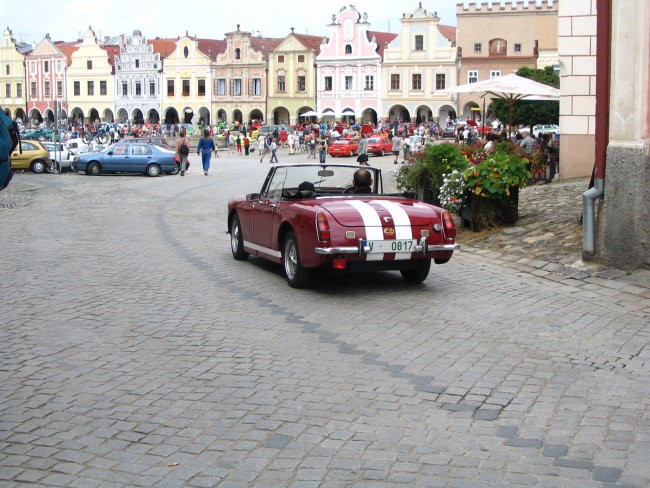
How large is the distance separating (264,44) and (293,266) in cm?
8455

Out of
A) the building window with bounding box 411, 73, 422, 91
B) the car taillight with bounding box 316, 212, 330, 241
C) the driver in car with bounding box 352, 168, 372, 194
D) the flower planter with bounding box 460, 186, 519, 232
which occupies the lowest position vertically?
the flower planter with bounding box 460, 186, 519, 232

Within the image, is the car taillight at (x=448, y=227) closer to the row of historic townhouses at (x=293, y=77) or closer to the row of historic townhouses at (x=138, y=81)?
the row of historic townhouses at (x=293, y=77)

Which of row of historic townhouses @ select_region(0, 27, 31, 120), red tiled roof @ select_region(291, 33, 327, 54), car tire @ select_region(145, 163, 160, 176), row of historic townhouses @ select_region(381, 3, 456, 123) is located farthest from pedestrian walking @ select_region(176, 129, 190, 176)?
row of historic townhouses @ select_region(0, 27, 31, 120)

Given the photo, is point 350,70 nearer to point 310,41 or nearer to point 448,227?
point 310,41

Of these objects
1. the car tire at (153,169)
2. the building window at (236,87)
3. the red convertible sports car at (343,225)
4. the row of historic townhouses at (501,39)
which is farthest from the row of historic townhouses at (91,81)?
the red convertible sports car at (343,225)

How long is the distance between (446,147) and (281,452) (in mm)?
11630

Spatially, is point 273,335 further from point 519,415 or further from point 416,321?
point 519,415

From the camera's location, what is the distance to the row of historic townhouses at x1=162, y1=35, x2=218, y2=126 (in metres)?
92.7

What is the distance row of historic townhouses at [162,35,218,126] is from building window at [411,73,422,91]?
22772mm

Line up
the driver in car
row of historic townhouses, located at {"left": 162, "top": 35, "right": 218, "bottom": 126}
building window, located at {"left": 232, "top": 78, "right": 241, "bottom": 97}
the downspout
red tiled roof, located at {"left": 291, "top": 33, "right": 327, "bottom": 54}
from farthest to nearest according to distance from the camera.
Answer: row of historic townhouses, located at {"left": 162, "top": 35, "right": 218, "bottom": 126} < building window, located at {"left": 232, "top": 78, "right": 241, "bottom": 97} < red tiled roof, located at {"left": 291, "top": 33, "right": 327, "bottom": 54} < the downspout < the driver in car

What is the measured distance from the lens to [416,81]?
263 feet

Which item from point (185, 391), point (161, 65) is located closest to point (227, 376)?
point (185, 391)

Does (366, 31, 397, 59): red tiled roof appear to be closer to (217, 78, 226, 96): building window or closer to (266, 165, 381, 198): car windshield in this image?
(217, 78, 226, 96): building window

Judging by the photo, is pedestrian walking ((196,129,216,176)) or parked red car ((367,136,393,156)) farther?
parked red car ((367,136,393,156))
